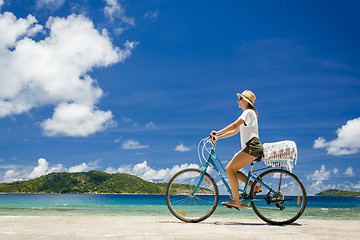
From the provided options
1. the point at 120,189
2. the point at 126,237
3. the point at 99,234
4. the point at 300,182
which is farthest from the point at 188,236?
the point at 120,189

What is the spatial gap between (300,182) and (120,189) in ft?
649

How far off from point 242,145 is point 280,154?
798 mm

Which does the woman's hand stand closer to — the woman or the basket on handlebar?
the woman

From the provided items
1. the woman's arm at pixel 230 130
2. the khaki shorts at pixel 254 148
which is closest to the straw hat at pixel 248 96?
the woman's arm at pixel 230 130

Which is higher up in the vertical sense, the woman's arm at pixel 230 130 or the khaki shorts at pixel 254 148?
the woman's arm at pixel 230 130

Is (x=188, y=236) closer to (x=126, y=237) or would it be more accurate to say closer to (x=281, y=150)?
(x=126, y=237)

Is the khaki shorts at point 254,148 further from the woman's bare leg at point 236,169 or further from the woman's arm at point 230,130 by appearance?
the woman's arm at point 230,130

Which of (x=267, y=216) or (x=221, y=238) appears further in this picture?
(x=267, y=216)

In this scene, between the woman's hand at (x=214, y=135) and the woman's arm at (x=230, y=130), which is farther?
the woman's hand at (x=214, y=135)

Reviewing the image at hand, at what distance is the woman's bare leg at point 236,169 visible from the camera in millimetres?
6824

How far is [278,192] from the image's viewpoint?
7.04m

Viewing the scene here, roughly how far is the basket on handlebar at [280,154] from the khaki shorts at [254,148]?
21 cm

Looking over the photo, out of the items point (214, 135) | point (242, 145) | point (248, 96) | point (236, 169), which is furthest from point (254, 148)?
point (248, 96)

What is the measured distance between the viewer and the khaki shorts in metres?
6.74
